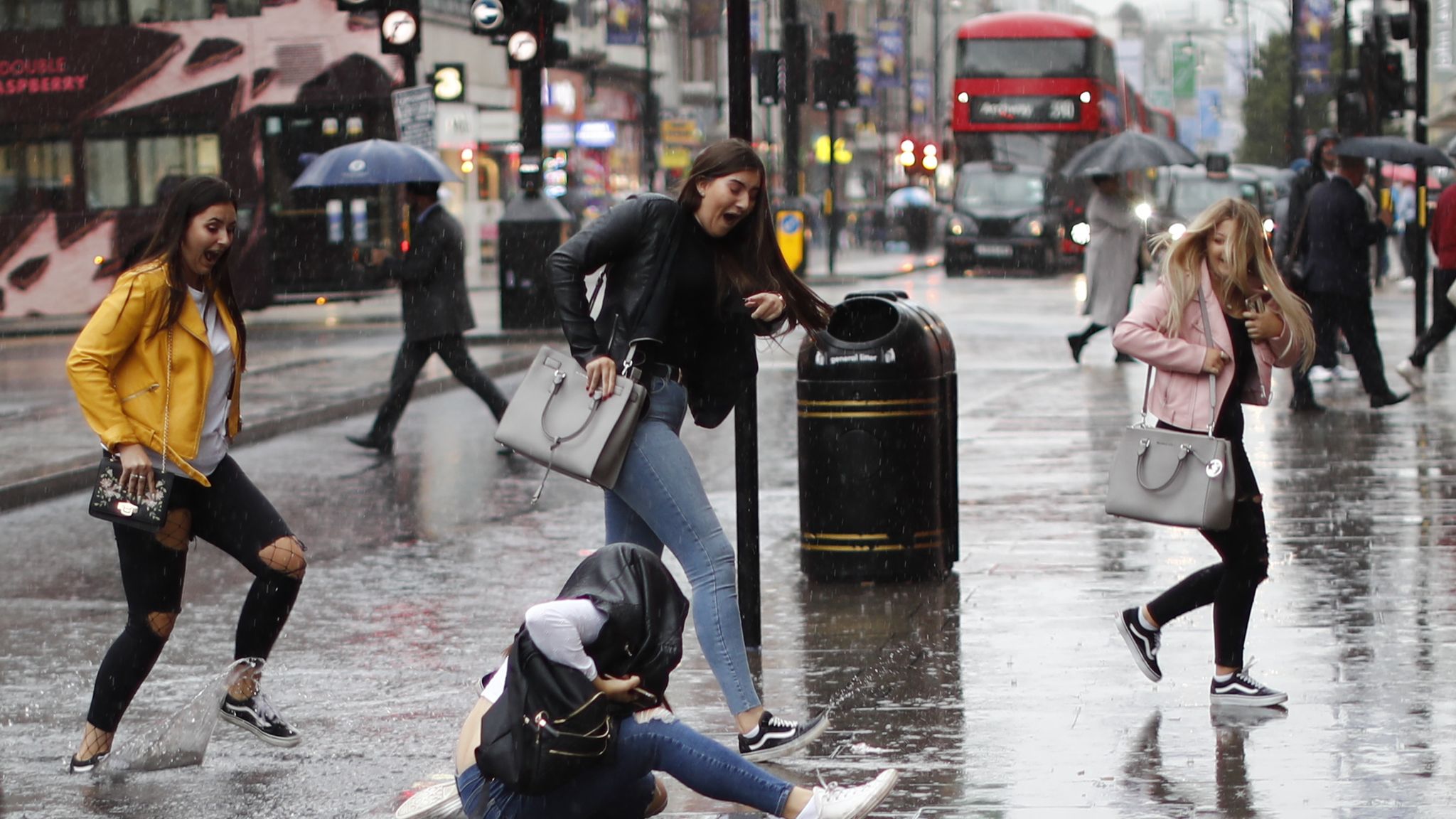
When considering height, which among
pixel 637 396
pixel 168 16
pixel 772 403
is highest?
pixel 168 16

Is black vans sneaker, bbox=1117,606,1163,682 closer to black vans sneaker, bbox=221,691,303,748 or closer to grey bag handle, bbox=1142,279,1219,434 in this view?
grey bag handle, bbox=1142,279,1219,434

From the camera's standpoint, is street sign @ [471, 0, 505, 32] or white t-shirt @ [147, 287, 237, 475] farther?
street sign @ [471, 0, 505, 32]

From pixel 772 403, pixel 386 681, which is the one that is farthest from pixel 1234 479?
pixel 772 403

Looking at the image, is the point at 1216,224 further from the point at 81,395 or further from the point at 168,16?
the point at 168,16

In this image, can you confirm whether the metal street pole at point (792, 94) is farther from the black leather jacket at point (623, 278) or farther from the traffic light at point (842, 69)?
the black leather jacket at point (623, 278)

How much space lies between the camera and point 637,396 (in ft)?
17.6

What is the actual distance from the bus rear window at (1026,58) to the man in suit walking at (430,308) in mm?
24796

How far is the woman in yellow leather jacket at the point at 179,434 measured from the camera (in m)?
5.38

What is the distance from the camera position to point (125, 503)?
533 centimetres

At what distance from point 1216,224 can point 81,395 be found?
128 inches

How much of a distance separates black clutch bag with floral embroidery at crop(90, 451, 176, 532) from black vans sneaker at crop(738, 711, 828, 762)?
1636mm

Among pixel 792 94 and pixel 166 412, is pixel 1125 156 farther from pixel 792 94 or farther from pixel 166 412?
pixel 166 412

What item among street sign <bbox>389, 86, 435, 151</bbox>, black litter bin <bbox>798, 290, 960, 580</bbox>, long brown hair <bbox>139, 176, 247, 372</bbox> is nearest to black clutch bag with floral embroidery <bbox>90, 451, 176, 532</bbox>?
long brown hair <bbox>139, 176, 247, 372</bbox>

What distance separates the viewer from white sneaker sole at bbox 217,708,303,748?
574 cm
